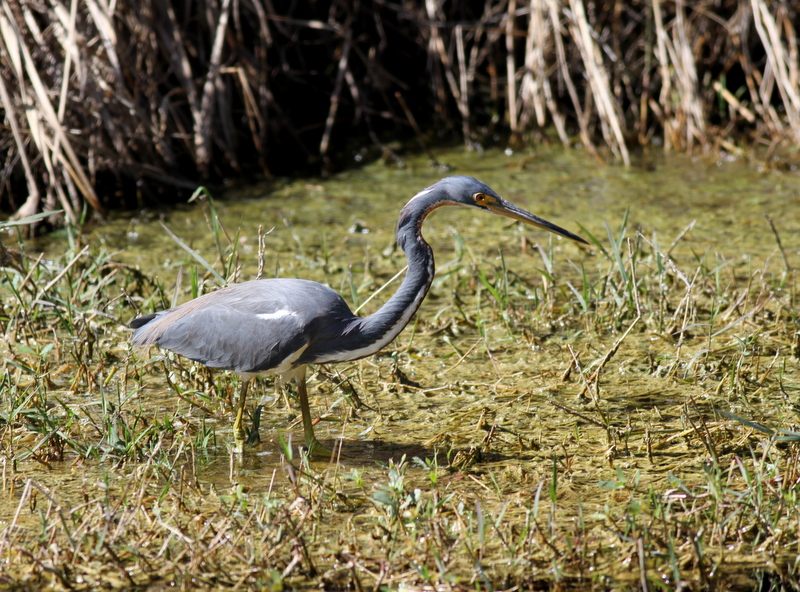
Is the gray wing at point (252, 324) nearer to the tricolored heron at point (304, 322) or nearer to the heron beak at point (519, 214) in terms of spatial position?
the tricolored heron at point (304, 322)

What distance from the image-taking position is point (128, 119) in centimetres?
618

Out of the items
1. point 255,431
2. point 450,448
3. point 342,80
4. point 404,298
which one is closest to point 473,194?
point 404,298

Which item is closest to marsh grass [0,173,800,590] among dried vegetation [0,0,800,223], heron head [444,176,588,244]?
heron head [444,176,588,244]

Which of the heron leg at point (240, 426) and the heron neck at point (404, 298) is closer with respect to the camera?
the heron neck at point (404, 298)

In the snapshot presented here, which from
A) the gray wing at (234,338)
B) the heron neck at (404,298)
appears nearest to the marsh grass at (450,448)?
the gray wing at (234,338)

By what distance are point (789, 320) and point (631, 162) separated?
9.84 ft

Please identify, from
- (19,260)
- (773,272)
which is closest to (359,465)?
(19,260)

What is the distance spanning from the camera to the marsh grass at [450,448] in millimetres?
2600

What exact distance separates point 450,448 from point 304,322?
0.74 m

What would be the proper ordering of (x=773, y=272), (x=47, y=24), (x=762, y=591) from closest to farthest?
(x=762, y=591) → (x=773, y=272) → (x=47, y=24)

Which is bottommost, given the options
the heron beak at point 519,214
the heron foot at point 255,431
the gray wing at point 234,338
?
the heron foot at point 255,431

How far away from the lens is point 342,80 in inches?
292

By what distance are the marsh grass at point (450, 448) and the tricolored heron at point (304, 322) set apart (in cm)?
20

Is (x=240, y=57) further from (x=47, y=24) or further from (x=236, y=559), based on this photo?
(x=236, y=559)
